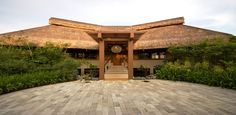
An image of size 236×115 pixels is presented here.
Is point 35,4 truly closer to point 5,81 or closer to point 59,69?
point 59,69

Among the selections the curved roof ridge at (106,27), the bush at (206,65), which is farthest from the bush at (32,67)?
the bush at (206,65)

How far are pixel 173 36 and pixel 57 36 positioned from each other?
13.7m

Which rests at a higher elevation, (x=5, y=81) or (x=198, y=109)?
(x=5, y=81)

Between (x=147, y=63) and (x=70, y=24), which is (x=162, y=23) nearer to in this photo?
(x=147, y=63)

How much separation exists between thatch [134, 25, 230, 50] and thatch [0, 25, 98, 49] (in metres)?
6.41

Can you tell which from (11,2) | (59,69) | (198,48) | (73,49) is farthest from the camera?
(73,49)

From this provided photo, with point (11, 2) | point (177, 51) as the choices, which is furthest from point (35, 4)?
point (177, 51)

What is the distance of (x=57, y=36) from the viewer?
17.7 m

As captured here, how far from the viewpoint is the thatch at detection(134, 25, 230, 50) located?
51.9ft

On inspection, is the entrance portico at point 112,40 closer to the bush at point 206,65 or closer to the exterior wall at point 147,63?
the bush at point 206,65

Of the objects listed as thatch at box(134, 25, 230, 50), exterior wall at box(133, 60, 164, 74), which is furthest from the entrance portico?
exterior wall at box(133, 60, 164, 74)

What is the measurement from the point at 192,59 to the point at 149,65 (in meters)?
5.28

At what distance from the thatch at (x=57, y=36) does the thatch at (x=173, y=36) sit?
6414 millimetres

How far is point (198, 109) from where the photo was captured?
482 centimetres
